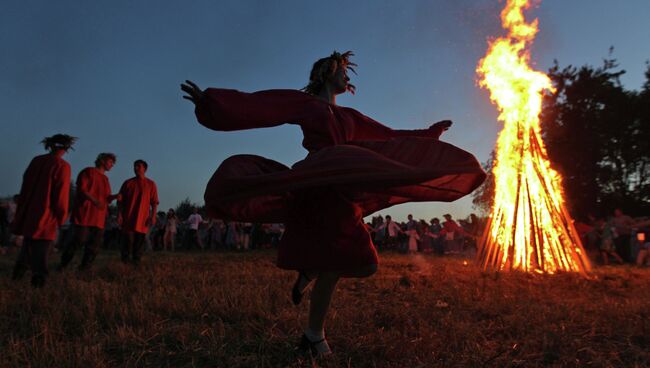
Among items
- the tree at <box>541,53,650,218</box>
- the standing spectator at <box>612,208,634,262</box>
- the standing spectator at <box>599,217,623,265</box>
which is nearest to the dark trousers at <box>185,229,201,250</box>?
the standing spectator at <box>599,217,623,265</box>

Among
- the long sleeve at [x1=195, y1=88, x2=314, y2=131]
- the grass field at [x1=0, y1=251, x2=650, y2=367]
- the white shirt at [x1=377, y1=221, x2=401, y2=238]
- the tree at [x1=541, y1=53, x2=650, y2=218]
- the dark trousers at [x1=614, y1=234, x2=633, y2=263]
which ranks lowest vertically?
the grass field at [x1=0, y1=251, x2=650, y2=367]

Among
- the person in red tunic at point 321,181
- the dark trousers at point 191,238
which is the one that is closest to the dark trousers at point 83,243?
the person in red tunic at point 321,181

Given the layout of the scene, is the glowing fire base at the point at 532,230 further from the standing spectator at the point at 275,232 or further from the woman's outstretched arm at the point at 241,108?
the standing spectator at the point at 275,232

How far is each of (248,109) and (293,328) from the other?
181 centimetres

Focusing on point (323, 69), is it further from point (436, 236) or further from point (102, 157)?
point (436, 236)

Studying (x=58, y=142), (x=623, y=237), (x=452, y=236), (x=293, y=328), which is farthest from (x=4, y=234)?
(x=623, y=237)

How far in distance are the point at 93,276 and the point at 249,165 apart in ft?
16.8

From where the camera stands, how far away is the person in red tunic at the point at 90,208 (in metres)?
7.22

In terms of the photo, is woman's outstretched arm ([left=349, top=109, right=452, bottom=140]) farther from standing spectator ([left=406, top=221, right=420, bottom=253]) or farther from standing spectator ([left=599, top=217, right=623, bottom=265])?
standing spectator ([left=406, top=221, right=420, bottom=253])

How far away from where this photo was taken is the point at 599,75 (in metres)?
32.6

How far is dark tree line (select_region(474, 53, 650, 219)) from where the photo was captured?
95.1 ft

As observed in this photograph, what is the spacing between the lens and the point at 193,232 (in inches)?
779

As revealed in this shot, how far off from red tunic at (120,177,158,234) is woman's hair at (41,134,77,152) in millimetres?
2135

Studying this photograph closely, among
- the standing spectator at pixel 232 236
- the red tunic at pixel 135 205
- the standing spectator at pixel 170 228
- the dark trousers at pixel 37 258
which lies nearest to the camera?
the dark trousers at pixel 37 258
